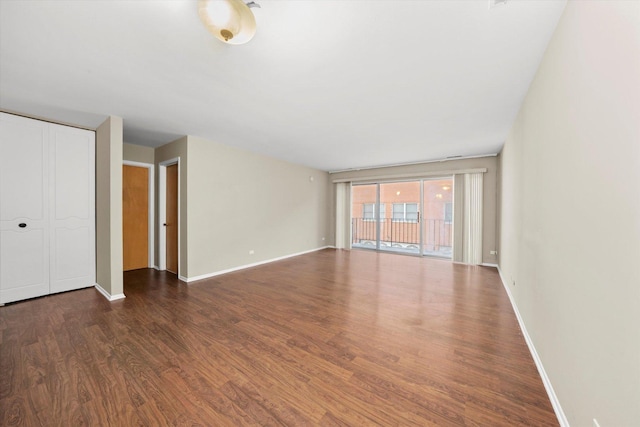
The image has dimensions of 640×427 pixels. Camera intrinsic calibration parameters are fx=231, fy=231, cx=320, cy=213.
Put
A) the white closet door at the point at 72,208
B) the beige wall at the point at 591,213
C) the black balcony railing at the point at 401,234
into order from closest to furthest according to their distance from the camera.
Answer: the beige wall at the point at 591,213
the white closet door at the point at 72,208
the black balcony railing at the point at 401,234

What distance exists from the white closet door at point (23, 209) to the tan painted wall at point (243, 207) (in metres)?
1.72

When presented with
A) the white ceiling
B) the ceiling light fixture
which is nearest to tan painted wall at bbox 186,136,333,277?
the white ceiling

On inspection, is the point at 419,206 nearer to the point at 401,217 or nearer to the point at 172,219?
the point at 401,217

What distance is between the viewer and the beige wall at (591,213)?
2.72 ft

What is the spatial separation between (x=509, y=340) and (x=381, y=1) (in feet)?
9.60

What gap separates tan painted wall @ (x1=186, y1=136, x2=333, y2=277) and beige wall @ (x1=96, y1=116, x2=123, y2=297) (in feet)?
2.97

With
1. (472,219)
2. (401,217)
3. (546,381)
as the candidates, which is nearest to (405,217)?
(401,217)

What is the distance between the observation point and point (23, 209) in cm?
297

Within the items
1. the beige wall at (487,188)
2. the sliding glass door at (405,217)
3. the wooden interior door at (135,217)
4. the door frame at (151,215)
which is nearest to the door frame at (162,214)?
the door frame at (151,215)

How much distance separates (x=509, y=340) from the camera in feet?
7.12

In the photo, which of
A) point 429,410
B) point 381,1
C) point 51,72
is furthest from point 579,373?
point 51,72

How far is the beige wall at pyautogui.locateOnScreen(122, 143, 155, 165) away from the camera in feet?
14.2

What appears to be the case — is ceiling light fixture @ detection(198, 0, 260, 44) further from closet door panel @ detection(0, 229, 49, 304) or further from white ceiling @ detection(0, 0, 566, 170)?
closet door panel @ detection(0, 229, 49, 304)

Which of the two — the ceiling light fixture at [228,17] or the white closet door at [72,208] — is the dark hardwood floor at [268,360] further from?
the ceiling light fixture at [228,17]
